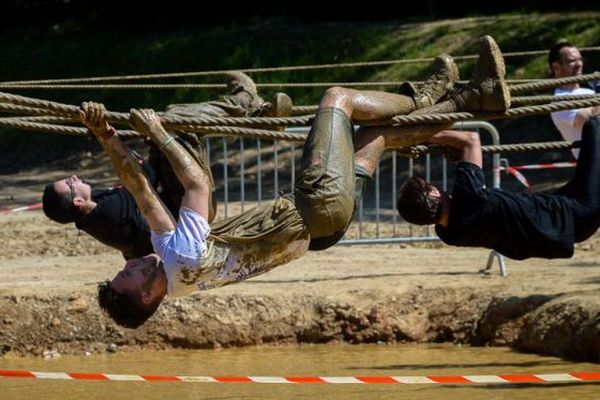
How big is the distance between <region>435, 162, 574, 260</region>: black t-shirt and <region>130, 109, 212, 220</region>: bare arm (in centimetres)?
147

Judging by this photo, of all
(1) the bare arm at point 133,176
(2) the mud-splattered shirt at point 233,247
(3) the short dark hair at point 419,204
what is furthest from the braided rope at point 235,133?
(2) the mud-splattered shirt at point 233,247

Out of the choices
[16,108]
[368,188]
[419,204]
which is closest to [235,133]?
[419,204]

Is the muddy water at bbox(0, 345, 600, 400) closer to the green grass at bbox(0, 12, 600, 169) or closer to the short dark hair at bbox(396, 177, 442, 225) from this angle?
the short dark hair at bbox(396, 177, 442, 225)

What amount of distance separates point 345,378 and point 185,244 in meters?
2.98

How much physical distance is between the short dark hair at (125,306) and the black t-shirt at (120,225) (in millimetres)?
1373

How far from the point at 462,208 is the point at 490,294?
12.3ft

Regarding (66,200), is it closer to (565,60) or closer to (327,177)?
(327,177)

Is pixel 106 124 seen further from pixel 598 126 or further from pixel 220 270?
pixel 598 126

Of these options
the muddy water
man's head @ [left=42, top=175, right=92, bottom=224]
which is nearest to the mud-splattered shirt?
man's head @ [left=42, top=175, right=92, bottom=224]

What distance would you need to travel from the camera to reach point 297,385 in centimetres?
1024

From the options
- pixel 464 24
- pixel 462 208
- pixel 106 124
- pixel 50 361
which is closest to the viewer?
pixel 106 124

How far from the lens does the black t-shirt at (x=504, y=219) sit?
8250mm

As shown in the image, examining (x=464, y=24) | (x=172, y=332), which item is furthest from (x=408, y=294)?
(x=464, y=24)

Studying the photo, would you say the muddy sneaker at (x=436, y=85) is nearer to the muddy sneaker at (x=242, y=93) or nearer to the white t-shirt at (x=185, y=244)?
the muddy sneaker at (x=242, y=93)
